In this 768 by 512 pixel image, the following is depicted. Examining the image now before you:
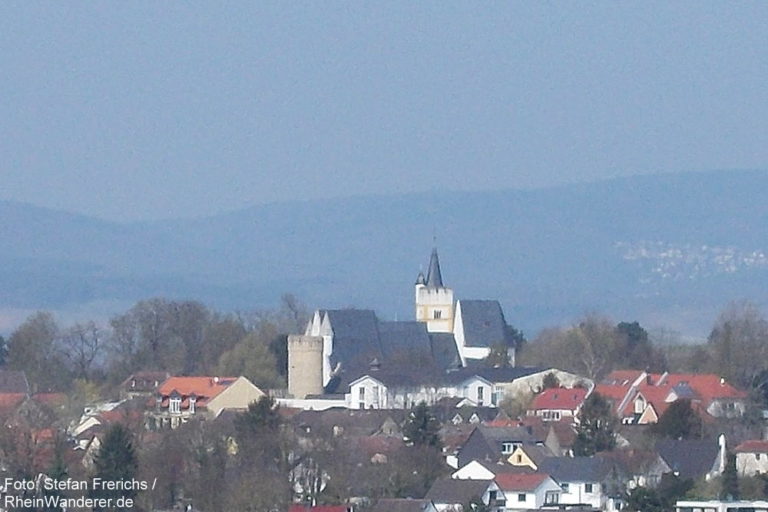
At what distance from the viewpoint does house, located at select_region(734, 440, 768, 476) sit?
43406mm

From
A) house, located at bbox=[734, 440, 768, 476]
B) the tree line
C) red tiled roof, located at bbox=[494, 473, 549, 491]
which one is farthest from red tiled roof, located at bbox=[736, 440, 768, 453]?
the tree line

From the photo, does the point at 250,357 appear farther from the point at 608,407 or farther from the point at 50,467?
the point at 50,467

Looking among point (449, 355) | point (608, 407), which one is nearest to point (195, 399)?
point (608, 407)

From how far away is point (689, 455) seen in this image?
4372cm

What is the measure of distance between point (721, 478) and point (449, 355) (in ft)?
113

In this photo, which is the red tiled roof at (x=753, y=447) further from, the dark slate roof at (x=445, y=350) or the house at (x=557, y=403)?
the dark slate roof at (x=445, y=350)

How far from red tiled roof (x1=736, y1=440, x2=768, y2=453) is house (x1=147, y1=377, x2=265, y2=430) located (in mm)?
15230

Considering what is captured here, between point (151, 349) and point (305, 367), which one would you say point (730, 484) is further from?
point (151, 349)

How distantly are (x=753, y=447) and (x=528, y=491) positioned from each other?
5.76 m

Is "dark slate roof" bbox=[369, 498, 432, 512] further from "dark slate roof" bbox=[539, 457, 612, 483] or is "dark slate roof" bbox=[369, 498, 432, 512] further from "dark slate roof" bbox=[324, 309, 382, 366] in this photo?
"dark slate roof" bbox=[324, 309, 382, 366]

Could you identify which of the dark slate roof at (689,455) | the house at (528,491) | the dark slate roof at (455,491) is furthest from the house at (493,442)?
the dark slate roof at (455,491)

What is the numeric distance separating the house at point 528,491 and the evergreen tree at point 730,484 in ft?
9.97

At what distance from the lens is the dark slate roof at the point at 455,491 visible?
38.9 meters

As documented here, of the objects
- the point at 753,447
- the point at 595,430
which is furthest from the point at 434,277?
the point at 753,447
